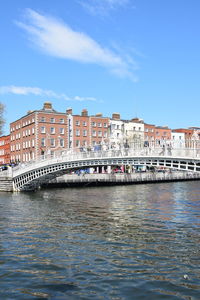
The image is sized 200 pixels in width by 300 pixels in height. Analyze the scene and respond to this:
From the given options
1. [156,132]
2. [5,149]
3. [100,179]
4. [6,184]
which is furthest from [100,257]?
[5,149]

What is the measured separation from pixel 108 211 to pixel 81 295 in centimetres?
1482

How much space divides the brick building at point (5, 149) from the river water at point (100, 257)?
65919 mm

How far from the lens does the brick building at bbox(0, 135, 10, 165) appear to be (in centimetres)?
8438

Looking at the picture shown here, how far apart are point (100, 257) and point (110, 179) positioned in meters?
41.8

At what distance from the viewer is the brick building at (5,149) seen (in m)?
84.4

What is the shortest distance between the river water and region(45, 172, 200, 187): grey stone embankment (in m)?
29.6

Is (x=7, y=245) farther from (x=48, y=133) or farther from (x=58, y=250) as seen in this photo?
(x=48, y=133)

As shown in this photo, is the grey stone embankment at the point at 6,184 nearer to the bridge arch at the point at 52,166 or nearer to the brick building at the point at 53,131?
the bridge arch at the point at 52,166

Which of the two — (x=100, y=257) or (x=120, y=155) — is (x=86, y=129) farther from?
(x=100, y=257)

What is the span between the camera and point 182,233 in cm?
1557

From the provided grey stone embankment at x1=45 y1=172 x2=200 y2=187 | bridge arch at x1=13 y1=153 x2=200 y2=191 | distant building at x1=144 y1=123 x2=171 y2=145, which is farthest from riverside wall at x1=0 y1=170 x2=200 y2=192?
distant building at x1=144 y1=123 x2=171 y2=145

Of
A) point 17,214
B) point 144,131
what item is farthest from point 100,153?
point 144,131

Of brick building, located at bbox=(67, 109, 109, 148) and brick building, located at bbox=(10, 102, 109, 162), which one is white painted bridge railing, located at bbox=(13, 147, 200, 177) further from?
brick building, located at bbox=(67, 109, 109, 148)

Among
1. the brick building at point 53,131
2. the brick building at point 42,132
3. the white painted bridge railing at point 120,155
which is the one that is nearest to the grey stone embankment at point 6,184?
the white painted bridge railing at point 120,155
